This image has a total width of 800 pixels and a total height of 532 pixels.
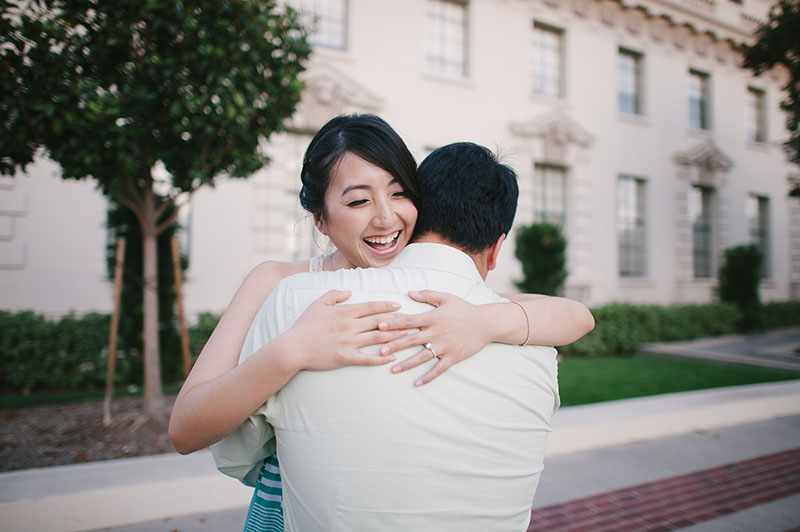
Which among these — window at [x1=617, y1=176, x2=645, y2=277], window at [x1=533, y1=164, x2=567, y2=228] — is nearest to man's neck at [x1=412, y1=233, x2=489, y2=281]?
window at [x1=533, y1=164, x2=567, y2=228]

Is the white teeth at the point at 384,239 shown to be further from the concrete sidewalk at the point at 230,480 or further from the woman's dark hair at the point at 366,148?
the concrete sidewalk at the point at 230,480

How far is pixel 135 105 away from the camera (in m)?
4.12

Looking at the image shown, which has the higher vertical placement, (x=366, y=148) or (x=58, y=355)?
(x=366, y=148)

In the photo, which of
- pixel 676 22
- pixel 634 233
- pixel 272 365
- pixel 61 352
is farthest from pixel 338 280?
pixel 676 22

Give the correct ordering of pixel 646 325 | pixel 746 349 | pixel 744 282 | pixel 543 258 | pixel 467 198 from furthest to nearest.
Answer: pixel 744 282, pixel 646 325, pixel 746 349, pixel 543 258, pixel 467 198

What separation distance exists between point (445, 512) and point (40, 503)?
3.04 meters

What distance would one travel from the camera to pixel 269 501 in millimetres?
1549

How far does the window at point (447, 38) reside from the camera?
458 inches

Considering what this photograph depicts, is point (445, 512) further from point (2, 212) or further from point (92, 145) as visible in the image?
point (2, 212)

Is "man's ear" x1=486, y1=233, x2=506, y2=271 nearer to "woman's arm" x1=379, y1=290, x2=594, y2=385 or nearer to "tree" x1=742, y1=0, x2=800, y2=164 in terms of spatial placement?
"woman's arm" x1=379, y1=290, x2=594, y2=385

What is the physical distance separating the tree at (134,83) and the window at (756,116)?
757 inches

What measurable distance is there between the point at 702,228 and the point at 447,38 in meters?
10.7

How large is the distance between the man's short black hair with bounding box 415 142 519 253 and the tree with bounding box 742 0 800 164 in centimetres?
1112

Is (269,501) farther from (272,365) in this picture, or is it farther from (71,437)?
(71,437)
